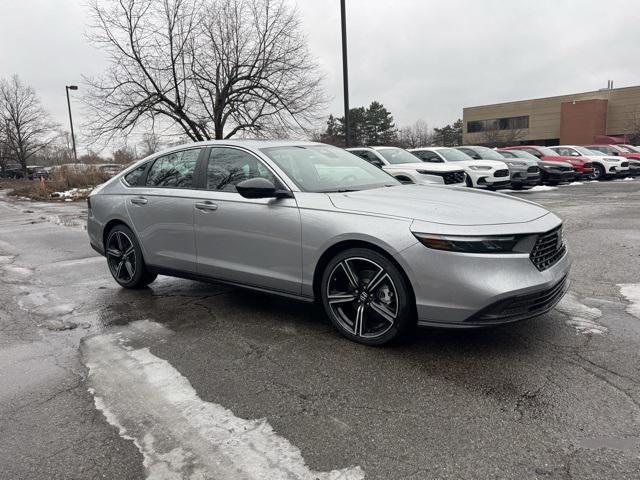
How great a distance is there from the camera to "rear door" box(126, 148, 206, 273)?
480cm

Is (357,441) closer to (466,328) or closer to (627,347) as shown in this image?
(466,328)

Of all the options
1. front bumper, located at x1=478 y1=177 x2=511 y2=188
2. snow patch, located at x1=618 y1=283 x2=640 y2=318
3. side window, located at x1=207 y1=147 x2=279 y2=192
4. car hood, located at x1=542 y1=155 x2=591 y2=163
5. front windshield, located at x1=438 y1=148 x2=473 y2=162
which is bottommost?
snow patch, located at x1=618 y1=283 x2=640 y2=318

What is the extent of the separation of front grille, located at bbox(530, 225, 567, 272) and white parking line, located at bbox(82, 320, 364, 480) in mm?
1914

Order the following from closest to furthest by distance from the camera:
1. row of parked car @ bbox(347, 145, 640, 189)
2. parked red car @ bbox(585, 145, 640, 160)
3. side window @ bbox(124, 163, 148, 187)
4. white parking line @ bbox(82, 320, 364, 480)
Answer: white parking line @ bbox(82, 320, 364, 480) → side window @ bbox(124, 163, 148, 187) → row of parked car @ bbox(347, 145, 640, 189) → parked red car @ bbox(585, 145, 640, 160)

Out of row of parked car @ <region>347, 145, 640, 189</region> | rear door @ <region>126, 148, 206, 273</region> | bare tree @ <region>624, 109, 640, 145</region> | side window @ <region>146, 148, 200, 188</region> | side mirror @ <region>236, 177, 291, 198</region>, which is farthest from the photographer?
bare tree @ <region>624, 109, 640, 145</region>

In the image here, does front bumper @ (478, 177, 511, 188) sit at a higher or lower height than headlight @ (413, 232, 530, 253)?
lower

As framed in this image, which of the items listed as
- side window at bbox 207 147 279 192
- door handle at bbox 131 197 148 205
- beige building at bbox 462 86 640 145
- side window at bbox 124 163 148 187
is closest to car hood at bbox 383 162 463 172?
side window at bbox 124 163 148 187

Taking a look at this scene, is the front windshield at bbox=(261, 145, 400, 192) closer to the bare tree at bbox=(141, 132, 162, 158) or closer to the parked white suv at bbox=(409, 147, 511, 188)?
the parked white suv at bbox=(409, 147, 511, 188)

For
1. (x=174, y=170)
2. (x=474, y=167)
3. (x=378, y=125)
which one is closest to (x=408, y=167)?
(x=474, y=167)

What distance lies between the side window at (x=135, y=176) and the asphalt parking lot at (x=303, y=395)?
54.4 inches

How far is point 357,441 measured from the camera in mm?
2537

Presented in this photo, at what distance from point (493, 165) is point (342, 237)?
13.2 meters

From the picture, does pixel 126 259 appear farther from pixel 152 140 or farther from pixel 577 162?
pixel 577 162

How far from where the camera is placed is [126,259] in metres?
5.61
